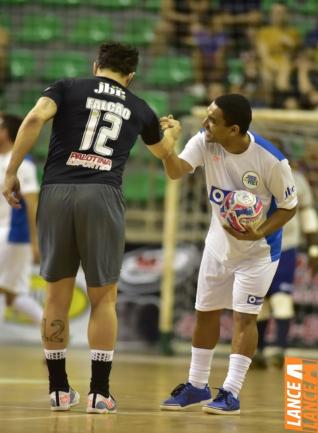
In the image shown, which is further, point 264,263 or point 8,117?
point 8,117

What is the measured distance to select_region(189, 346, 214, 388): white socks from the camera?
6.14m

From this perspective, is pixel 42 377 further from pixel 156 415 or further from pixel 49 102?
pixel 49 102

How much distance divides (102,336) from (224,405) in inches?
30.8

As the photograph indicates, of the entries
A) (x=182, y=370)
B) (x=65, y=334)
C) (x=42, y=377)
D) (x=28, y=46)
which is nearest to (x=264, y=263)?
(x=65, y=334)

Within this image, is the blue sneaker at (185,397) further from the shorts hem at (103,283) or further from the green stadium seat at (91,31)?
the green stadium seat at (91,31)

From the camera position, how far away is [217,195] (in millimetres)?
6039

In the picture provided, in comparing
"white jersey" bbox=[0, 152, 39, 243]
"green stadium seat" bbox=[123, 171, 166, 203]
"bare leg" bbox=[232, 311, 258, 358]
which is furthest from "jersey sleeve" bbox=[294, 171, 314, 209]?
"bare leg" bbox=[232, 311, 258, 358]

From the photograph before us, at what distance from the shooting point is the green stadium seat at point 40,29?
15.1m

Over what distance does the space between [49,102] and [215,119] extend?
960mm

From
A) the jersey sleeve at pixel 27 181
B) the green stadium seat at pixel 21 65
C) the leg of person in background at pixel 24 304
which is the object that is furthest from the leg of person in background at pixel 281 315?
the green stadium seat at pixel 21 65

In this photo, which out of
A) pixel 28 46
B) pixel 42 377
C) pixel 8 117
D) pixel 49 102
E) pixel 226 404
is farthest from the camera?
pixel 28 46

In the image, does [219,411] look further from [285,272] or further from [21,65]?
[21,65]

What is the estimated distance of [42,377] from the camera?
26.8 ft

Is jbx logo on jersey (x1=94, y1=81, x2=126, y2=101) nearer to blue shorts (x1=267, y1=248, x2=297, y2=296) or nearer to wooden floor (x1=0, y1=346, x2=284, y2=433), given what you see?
wooden floor (x1=0, y1=346, x2=284, y2=433)
